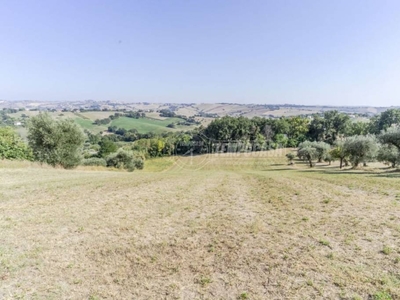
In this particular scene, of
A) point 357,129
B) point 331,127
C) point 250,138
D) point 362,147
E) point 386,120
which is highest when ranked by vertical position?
point 386,120

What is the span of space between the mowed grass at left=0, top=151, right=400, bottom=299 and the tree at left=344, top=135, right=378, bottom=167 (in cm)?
2540

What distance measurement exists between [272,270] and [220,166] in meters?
63.9

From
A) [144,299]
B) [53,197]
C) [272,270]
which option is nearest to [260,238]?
[272,270]

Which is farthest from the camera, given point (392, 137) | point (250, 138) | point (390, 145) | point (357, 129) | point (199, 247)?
point (250, 138)

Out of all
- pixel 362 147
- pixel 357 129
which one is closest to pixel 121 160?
pixel 362 147

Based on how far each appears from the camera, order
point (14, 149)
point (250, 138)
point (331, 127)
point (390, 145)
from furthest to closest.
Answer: point (250, 138)
point (331, 127)
point (14, 149)
point (390, 145)

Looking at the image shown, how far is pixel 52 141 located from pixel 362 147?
4419 centimetres

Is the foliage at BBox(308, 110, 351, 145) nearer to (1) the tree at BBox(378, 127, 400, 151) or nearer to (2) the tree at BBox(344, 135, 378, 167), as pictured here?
(2) the tree at BBox(344, 135, 378, 167)

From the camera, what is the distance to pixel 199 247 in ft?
24.3

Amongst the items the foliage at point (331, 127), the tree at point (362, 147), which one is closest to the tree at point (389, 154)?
the tree at point (362, 147)

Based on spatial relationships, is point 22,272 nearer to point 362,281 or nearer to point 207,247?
point 207,247

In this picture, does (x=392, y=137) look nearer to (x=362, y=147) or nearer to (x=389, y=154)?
(x=362, y=147)

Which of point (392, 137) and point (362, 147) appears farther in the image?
point (362, 147)

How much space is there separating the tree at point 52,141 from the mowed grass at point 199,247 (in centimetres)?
1891
